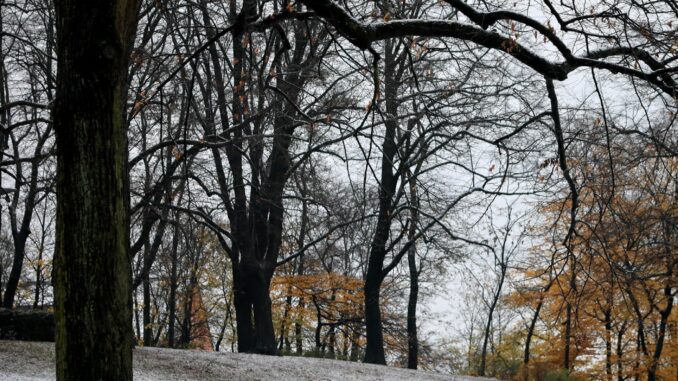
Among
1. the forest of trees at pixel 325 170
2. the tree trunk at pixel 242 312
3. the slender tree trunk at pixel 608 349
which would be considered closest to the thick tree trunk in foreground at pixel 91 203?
the forest of trees at pixel 325 170

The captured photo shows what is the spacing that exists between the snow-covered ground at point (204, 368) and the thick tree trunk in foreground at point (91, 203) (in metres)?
5.35

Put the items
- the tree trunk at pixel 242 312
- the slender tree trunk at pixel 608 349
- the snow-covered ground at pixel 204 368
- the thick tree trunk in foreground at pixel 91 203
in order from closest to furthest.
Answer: the thick tree trunk in foreground at pixel 91 203, the snow-covered ground at pixel 204 368, the tree trunk at pixel 242 312, the slender tree trunk at pixel 608 349

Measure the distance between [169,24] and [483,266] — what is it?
9.07 metres

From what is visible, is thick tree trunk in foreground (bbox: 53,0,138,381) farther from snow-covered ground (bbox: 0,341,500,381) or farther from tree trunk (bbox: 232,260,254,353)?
tree trunk (bbox: 232,260,254,353)

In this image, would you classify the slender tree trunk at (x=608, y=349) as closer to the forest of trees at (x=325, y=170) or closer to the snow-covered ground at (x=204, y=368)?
the forest of trees at (x=325, y=170)

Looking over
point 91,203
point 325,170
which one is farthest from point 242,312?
point 91,203

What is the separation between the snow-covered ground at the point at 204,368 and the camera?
932 centimetres

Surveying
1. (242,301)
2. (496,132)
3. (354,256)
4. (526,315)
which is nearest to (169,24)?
(496,132)

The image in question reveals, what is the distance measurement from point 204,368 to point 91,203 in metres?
7.74

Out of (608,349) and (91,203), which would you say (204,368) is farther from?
(608,349)

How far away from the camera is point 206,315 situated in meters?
28.9

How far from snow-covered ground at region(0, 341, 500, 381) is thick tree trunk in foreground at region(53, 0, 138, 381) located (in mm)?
5346

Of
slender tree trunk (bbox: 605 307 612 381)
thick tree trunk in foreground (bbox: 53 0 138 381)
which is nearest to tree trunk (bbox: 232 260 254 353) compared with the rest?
slender tree trunk (bbox: 605 307 612 381)

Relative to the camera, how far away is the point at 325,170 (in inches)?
661
